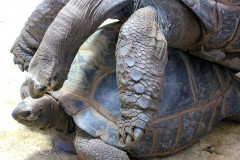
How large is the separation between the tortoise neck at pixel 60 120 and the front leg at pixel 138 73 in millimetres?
528

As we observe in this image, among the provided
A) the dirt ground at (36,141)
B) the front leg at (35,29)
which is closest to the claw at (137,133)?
the dirt ground at (36,141)

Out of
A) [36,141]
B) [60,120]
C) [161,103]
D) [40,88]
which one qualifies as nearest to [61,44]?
[40,88]

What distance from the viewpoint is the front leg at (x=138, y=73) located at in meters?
1.59

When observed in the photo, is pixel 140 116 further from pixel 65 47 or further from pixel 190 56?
pixel 190 56

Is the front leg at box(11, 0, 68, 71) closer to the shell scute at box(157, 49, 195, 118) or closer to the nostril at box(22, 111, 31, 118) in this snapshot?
the nostril at box(22, 111, 31, 118)

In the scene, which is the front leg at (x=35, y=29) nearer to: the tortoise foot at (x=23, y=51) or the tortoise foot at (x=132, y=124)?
the tortoise foot at (x=23, y=51)

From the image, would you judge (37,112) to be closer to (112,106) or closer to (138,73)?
(112,106)

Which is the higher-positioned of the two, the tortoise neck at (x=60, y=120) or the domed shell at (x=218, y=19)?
the domed shell at (x=218, y=19)

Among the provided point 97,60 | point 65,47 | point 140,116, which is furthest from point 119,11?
point 140,116

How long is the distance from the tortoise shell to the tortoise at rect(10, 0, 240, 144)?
16cm

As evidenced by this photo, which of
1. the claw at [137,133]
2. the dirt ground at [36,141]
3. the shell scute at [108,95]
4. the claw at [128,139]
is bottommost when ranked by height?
the dirt ground at [36,141]

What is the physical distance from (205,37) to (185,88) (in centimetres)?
30

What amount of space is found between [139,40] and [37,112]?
676 mm

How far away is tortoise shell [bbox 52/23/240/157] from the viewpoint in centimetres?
200
